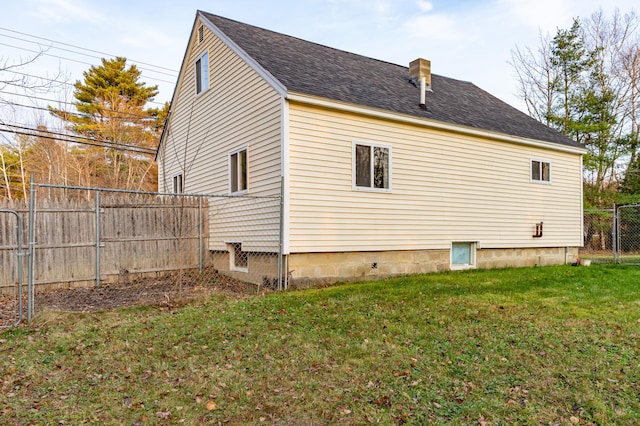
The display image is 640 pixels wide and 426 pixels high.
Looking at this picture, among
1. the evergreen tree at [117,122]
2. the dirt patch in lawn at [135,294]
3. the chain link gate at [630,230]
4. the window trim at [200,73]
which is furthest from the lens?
the evergreen tree at [117,122]

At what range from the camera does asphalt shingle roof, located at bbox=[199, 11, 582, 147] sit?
879 centimetres

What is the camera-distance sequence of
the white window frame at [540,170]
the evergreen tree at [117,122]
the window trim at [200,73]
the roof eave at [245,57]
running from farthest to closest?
the evergreen tree at [117,122] < the white window frame at [540,170] < the window trim at [200,73] < the roof eave at [245,57]

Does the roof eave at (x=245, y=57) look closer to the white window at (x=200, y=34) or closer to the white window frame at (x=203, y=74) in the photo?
the white window at (x=200, y=34)

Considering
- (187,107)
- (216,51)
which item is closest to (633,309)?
(216,51)

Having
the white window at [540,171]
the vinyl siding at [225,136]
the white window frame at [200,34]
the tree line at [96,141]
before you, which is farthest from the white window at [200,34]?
the white window at [540,171]

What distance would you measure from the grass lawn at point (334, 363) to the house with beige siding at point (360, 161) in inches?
97.7

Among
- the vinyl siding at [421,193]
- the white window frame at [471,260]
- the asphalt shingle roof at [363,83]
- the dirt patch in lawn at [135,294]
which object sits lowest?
the dirt patch in lawn at [135,294]

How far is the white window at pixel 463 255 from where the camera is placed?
10531 millimetres

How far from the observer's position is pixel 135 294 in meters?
7.63

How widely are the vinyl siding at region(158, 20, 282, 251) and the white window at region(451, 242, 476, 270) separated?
5.10m

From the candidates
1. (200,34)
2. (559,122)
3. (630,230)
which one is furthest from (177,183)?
(630,230)

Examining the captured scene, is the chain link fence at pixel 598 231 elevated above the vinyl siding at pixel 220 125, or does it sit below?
below

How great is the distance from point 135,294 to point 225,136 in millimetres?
4334

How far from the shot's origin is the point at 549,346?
4316 mm
